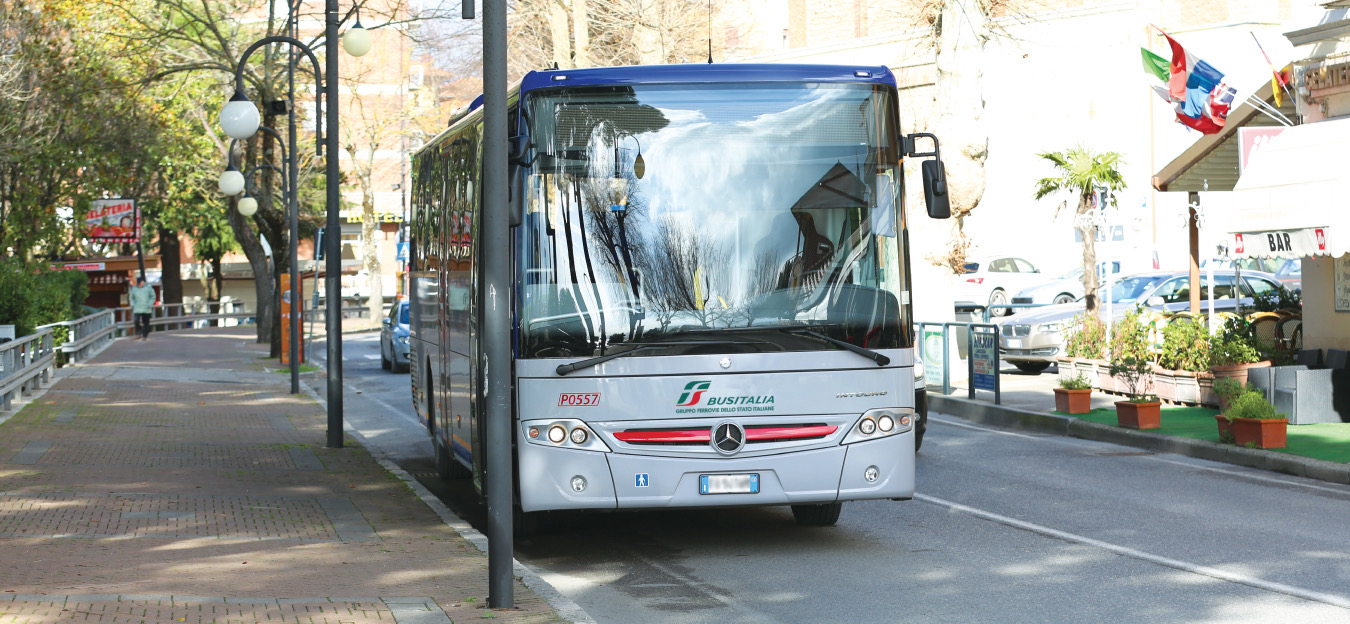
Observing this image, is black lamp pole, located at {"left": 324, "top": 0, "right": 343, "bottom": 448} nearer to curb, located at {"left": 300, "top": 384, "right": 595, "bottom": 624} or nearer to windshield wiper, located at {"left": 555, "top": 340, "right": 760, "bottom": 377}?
curb, located at {"left": 300, "top": 384, "right": 595, "bottom": 624}

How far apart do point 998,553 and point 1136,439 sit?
6.69m

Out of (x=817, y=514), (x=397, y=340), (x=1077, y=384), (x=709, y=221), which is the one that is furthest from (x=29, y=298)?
(x=709, y=221)

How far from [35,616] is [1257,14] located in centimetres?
4478

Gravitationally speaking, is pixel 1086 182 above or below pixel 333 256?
above

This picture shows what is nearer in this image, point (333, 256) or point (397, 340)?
point (333, 256)

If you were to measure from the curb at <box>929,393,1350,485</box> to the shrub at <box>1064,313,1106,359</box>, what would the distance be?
195 centimetres

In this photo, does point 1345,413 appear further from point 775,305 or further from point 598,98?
point 598,98

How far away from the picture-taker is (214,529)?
9.82 meters

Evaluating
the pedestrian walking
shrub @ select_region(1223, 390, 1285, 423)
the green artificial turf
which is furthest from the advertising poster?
shrub @ select_region(1223, 390, 1285, 423)

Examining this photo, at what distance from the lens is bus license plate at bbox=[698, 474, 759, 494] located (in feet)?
28.0

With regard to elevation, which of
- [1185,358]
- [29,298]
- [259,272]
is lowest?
[1185,358]

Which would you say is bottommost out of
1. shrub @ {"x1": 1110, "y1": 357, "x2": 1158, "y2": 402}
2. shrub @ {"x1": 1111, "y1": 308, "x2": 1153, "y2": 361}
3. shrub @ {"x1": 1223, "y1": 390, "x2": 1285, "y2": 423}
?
shrub @ {"x1": 1223, "y1": 390, "x2": 1285, "y2": 423}

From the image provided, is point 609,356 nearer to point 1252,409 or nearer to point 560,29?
point 1252,409

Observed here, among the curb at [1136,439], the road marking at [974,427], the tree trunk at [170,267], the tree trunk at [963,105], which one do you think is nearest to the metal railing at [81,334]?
the road marking at [974,427]
